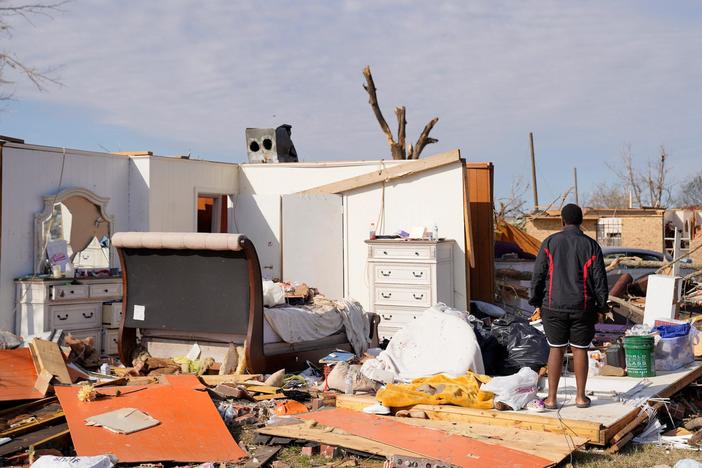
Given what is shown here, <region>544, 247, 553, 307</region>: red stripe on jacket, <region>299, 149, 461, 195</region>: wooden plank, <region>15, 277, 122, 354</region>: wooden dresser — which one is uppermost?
<region>299, 149, 461, 195</region>: wooden plank

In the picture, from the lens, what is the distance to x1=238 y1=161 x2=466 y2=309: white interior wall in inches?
476

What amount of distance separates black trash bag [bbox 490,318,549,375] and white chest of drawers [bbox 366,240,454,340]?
3177 mm

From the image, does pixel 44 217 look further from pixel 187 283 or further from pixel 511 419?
pixel 511 419

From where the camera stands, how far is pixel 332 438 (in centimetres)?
567

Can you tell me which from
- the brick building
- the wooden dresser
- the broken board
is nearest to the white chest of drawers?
the wooden dresser

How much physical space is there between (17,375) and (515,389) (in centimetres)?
437

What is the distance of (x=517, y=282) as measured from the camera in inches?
531

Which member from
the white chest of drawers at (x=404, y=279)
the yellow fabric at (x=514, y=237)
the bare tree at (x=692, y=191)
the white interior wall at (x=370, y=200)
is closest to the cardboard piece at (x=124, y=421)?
the white chest of drawers at (x=404, y=279)

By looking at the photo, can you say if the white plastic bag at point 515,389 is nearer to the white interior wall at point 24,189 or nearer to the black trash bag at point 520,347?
the black trash bag at point 520,347

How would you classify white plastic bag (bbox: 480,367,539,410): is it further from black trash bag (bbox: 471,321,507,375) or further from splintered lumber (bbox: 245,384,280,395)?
splintered lumber (bbox: 245,384,280,395)

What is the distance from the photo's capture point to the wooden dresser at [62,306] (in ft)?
31.9

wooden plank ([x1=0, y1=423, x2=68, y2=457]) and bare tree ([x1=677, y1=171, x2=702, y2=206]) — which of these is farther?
bare tree ([x1=677, y1=171, x2=702, y2=206])

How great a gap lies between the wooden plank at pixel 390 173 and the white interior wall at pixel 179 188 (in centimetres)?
150

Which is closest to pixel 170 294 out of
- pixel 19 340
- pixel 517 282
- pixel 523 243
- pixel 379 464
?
pixel 19 340
